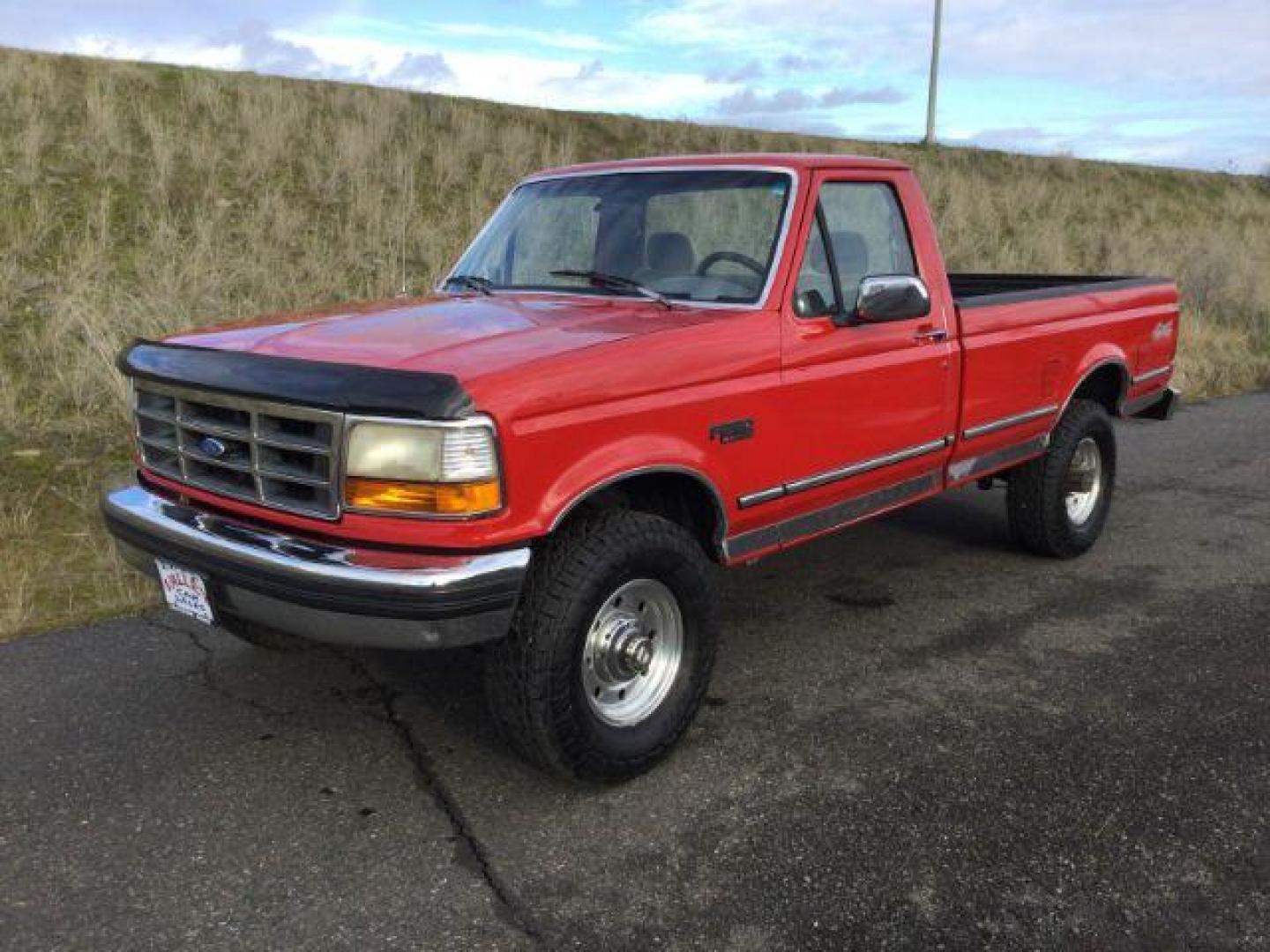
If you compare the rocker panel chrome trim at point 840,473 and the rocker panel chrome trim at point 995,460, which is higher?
the rocker panel chrome trim at point 840,473

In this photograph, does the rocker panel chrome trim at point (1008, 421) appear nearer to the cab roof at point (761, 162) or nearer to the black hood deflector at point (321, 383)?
the cab roof at point (761, 162)

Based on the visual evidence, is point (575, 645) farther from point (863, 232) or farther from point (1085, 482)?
point (1085, 482)

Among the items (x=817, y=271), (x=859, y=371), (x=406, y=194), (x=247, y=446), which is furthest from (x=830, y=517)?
(x=406, y=194)

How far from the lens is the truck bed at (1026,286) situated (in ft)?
15.9

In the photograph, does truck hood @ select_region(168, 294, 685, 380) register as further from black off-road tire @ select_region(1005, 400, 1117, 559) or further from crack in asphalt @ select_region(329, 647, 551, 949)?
black off-road tire @ select_region(1005, 400, 1117, 559)

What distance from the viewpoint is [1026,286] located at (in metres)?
6.38

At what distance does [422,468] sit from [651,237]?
65.0 inches

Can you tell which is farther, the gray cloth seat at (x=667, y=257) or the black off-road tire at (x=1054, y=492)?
the black off-road tire at (x=1054, y=492)

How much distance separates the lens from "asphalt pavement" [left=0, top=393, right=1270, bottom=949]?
8.61 ft

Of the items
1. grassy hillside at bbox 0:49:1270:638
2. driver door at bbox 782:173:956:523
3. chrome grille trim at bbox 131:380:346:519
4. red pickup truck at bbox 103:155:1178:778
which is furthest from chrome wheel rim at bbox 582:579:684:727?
grassy hillside at bbox 0:49:1270:638

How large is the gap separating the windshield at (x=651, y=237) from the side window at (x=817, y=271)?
14cm

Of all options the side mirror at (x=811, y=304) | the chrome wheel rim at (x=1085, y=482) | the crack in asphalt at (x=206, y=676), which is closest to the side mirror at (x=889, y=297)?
Result: the side mirror at (x=811, y=304)

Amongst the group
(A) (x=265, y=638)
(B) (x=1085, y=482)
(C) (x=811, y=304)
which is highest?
(C) (x=811, y=304)

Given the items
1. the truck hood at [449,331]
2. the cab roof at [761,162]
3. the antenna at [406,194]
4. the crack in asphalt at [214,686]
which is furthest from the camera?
the antenna at [406,194]
